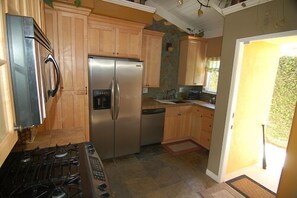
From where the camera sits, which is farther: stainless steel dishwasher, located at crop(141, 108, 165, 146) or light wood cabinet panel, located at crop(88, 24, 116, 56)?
stainless steel dishwasher, located at crop(141, 108, 165, 146)

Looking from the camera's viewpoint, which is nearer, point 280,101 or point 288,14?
point 288,14

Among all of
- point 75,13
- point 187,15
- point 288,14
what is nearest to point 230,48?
point 288,14

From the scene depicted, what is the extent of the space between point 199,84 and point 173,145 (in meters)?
1.63

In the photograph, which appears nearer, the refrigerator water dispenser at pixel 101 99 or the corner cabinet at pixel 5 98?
the corner cabinet at pixel 5 98

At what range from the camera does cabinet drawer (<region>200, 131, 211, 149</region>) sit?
131 inches

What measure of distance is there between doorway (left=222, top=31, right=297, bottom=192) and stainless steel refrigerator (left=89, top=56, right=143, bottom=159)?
1519mm

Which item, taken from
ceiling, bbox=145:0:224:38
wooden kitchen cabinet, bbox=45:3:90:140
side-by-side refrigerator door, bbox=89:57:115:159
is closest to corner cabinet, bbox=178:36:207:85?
ceiling, bbox=145:0:224:38

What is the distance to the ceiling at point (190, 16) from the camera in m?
3.30

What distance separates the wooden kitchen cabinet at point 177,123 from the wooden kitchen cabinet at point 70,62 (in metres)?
1.68

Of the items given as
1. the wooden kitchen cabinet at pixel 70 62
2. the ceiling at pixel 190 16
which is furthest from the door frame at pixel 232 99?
the wooden kitchen cabinet at pixel 70 62

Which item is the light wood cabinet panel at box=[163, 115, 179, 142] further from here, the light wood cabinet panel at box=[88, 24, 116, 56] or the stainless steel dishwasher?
the light wood cabinet panel at box=[88, 24, 116, 56]

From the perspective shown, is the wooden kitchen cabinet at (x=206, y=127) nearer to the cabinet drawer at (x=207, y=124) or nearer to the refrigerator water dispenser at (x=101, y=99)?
the cabinet drawer at (x=207, y=124)

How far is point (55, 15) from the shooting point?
2158mm

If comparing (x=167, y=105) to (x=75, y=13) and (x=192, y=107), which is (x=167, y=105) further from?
(x=75, y=13)
